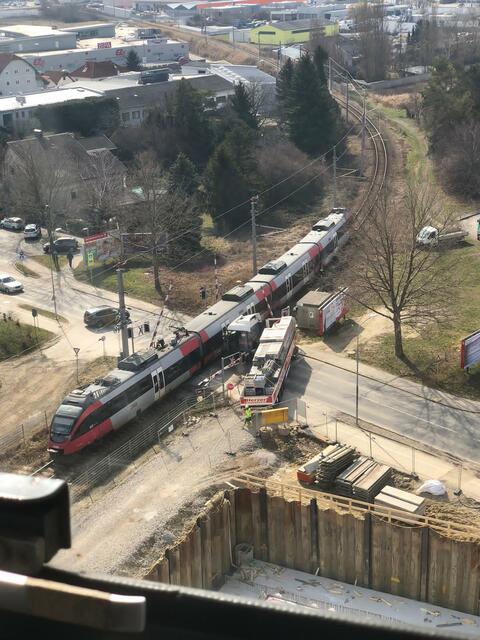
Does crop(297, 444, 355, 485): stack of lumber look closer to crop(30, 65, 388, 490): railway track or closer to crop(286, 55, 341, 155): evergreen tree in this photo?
crop(30, 65, 388, 490): railway track

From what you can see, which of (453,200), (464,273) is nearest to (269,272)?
(464,273)

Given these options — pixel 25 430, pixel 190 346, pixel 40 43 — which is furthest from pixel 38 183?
pixel 40 43

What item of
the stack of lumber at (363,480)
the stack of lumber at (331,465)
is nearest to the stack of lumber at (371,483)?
the stack of lumber at (363,480)

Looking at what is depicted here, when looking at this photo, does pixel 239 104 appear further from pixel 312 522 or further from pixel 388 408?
pixel 312 522

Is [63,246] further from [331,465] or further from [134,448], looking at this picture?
[331,465]

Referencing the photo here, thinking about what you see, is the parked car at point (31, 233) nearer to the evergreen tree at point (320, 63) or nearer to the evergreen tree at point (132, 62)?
the evergreen tree at point (320, 63)
